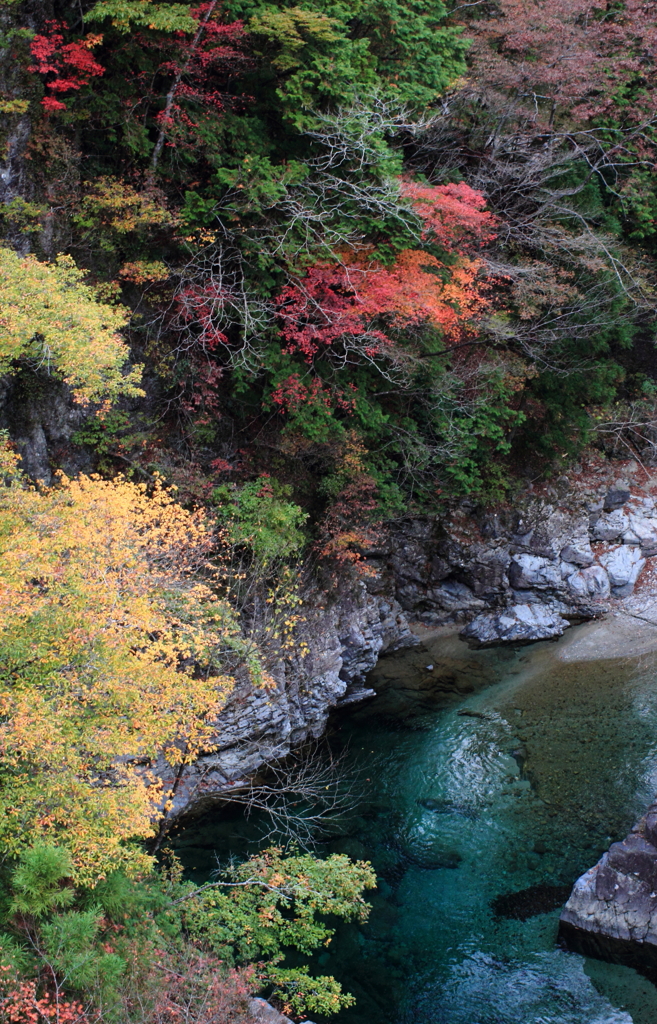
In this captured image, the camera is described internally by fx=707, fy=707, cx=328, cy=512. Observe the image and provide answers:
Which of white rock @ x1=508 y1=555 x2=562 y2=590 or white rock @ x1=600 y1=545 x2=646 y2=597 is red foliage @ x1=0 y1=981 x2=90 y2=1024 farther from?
white rock @ x1=600 y1=545 x2=646 y2=597

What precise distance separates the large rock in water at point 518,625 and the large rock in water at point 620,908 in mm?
7520

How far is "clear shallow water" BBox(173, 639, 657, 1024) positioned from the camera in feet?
30.0

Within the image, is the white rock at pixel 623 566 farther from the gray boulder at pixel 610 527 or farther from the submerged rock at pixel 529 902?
the submerged rock at pixel 529 902

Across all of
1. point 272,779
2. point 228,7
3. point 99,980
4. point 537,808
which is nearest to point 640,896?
point 537,808

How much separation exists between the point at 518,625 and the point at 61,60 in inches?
586

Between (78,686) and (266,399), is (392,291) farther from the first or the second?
(78,686)

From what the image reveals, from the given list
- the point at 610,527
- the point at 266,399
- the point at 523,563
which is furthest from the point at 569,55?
the point at 523,563

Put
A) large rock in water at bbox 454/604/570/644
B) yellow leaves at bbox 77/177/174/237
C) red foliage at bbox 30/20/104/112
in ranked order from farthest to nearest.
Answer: large rock in water at bbox 454/604/570/644, yellow leaves at bbox 77/177/174/237, red foliage at bbox 30/20/104/112

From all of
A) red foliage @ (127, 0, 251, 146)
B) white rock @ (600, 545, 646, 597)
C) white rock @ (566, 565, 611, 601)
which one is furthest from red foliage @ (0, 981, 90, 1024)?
white rock @ (600, 545, 646, 597)

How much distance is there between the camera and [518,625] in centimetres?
1767

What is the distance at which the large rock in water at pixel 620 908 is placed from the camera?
30.8ft

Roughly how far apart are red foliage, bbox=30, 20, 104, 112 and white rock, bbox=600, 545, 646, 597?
1550cm

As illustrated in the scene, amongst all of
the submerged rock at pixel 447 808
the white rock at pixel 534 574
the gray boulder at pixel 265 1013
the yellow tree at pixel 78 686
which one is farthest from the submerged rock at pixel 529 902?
the white rock at pixel 534 574

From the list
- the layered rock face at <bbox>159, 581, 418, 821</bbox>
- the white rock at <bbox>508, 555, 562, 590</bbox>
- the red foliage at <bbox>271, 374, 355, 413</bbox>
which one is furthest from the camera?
the white rock at <bbox>508, 555, 562, 590</bbox>
